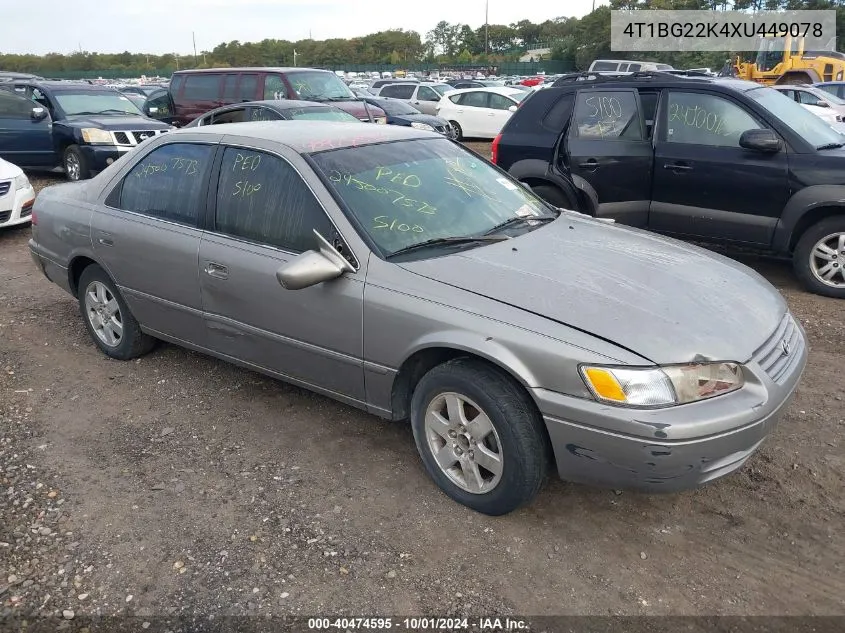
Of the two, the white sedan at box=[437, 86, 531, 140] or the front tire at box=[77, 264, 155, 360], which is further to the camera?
the white sedan at box=[437, 86, 531, 140]

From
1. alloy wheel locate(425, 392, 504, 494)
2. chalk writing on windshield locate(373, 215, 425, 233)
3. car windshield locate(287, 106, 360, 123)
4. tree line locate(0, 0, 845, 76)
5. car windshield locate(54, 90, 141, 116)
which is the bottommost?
alloy wheel locate(425, 392, 504, 494)

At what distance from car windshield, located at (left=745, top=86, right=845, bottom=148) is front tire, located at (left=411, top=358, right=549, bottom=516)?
178 inches

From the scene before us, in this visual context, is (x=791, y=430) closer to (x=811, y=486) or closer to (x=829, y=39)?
(x=811, y=486)

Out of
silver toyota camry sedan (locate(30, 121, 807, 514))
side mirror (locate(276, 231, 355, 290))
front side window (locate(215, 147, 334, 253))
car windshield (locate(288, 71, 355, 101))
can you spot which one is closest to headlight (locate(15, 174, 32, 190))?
silver toyota camry sedan (locate(30, 121, 807, 514))

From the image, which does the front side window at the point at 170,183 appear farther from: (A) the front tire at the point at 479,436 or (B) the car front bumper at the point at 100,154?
(B) the car front bumper at the point at 100,154

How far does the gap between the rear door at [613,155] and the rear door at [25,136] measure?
895 centimetres

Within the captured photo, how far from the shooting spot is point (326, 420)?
158 inches

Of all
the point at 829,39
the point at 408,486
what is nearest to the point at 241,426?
the point at 408,486

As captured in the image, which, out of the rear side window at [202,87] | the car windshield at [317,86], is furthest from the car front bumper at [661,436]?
the rear side window at [202,87]

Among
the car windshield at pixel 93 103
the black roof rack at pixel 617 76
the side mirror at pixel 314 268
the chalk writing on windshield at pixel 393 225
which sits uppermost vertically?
the black roof rack at pixel 617 76

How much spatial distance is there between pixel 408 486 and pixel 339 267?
1100 millimetres

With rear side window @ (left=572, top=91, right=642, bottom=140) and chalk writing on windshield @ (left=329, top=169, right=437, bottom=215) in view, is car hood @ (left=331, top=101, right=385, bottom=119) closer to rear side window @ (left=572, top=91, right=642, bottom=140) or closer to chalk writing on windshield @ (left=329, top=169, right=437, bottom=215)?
rear side window @ (left=572, top=91, right=642, bottom=140)

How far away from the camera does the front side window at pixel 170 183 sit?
4070mm

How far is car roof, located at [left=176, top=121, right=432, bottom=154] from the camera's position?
3.79 meters
